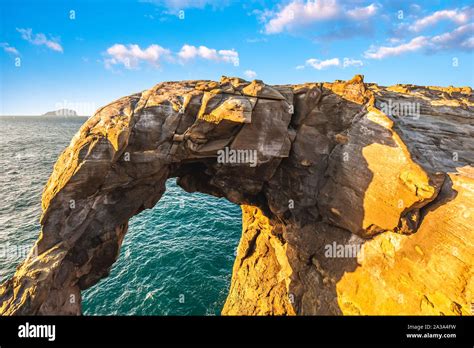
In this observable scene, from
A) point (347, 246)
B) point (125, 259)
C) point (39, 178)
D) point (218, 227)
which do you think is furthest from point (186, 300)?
point (39, 178)

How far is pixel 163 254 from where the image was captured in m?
32.0

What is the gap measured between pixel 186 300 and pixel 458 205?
25.2 meters

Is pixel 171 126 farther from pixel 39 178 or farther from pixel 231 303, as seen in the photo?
pixel 39 178

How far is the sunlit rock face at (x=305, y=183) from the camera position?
12.9m

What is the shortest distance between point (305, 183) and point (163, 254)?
75.1ft

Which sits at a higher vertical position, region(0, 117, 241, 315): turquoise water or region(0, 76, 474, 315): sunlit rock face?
region(0, 76, 474, 315): sunlit rock face

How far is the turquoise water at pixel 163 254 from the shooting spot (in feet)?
83.6

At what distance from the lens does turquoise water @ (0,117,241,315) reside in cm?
2548

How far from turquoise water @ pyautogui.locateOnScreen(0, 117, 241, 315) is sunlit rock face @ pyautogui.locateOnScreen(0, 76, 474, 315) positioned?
35.0ft

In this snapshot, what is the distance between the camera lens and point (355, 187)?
16359 millimetres

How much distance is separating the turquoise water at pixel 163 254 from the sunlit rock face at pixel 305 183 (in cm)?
1067

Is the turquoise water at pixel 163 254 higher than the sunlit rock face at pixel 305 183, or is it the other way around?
the sunlit rock face at pixel 305 183

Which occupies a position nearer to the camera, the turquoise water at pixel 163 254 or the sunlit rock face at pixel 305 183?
the sunlit rock face at pixel 305 183
